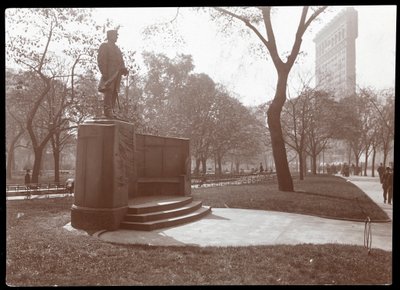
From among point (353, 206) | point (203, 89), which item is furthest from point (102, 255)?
point (203, 89)

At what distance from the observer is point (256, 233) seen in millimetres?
9492

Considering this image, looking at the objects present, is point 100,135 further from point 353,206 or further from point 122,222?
point 353,206

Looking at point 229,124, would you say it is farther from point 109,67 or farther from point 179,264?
point 179,264

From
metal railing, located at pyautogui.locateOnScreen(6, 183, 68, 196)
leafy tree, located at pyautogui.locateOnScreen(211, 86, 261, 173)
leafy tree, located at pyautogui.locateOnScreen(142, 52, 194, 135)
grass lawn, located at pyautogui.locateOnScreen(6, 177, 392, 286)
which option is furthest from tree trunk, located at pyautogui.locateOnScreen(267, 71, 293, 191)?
leafy tree, located at pyautogui.locateOnScreen(142, 52, 194, 135)

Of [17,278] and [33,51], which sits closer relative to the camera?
[17,278]

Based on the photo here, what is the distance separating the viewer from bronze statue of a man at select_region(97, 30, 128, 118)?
1069cm

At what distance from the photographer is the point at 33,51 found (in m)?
24.8

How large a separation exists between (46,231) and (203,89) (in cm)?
3459

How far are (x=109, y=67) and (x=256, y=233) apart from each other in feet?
19.9

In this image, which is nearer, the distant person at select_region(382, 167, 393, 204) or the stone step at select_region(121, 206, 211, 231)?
the stone step at select_region(121, 206, 211, 231)

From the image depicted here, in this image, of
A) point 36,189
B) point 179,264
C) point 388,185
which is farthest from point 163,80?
point 179,264

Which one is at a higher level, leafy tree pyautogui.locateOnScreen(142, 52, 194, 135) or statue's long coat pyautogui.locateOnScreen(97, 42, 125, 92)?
leafy tree pyautogui.locateOnScreen(142, 52, 194, 135)

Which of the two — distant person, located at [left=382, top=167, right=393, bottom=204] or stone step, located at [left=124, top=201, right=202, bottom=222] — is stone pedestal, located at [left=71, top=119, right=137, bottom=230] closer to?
stone step, located at [left=124, top=201, right=202, bottom=222]
